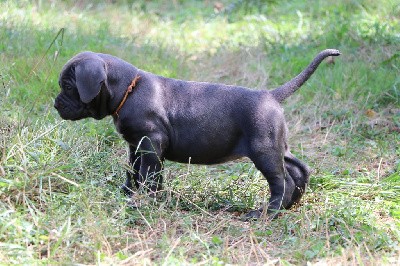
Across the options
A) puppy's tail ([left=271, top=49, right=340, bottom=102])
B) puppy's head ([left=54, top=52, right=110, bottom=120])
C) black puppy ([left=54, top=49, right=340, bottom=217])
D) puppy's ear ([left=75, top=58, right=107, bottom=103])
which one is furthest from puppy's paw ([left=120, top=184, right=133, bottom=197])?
puppy's tail ([left=271, top=49, right=340, bottom=102])

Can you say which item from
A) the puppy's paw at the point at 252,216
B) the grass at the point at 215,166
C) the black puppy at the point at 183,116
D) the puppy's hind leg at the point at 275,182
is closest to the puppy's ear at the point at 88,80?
the black puppy at the point at 183,116

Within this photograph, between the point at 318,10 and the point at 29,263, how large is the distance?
921 cm

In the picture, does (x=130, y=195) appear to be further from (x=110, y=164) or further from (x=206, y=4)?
(x=206, y=4)

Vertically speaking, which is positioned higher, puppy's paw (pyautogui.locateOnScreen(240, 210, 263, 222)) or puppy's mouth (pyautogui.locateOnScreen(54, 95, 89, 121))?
puppy's mouth (pyautogui.locateOnScreen(54, 95, 89, 121))

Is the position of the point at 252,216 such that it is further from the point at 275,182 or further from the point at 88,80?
the point at 88,80

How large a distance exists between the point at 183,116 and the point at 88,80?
857mm

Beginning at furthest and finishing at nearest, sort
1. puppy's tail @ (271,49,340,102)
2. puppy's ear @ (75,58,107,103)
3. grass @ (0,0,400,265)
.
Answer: puppy's tail @ (271,49,340,102), puppy's ear @ (75,58,107,103), grass @ (0,0,400,265)

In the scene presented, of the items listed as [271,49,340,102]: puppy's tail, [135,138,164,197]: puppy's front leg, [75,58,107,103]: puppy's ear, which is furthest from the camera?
[271,49,340,102]: puppy's tail

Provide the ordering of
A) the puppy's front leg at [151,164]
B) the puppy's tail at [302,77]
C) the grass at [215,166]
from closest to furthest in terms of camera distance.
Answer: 1. the grass at [215,166]
2. the puppy's front leg at [151,164]
3. the puppy's tail at [302,77]

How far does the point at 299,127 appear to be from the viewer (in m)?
8.15

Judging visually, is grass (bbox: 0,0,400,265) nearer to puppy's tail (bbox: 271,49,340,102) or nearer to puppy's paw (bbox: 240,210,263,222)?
puppy's paw (bbox: 240,210,263,222)

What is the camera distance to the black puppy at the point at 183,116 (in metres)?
5.70

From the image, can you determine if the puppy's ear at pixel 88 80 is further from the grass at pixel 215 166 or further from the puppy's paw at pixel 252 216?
the puppy's paw at pixel 252 216

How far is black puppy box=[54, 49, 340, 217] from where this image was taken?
18.7ft
